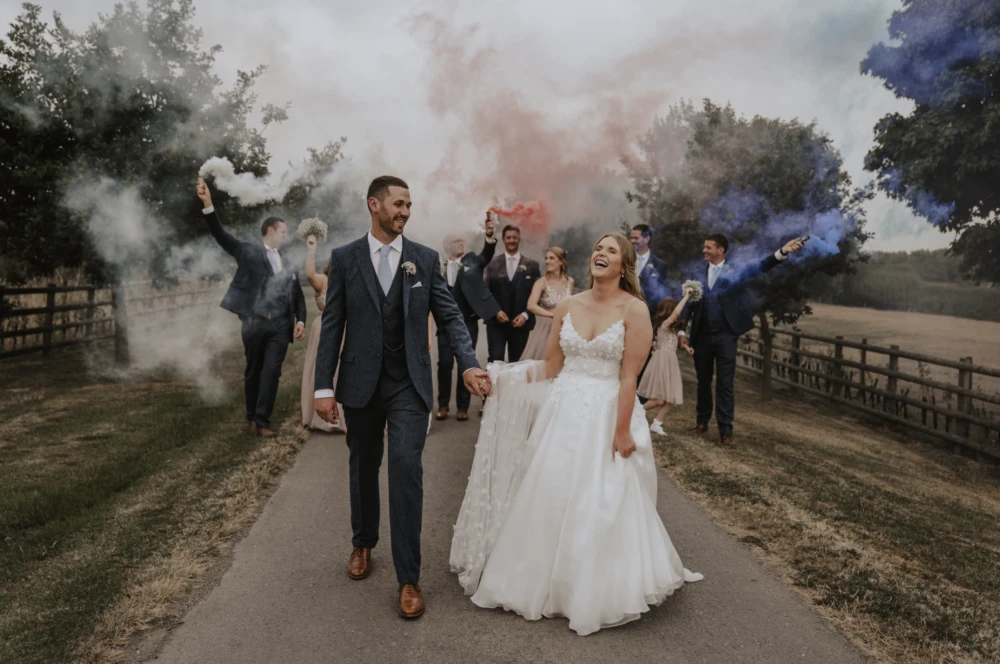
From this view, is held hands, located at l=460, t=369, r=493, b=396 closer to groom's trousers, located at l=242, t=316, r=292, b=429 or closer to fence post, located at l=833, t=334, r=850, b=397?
groom's trousers, located at l=242, t=316, r=292, b=429

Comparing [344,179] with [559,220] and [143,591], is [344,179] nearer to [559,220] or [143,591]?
[559,220]

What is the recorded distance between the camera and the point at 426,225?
1266cm

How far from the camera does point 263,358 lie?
7.68 m

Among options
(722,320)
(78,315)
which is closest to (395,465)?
(722,320)

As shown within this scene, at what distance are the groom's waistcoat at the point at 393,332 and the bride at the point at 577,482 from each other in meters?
0.68

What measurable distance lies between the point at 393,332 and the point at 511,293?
16.4 ft

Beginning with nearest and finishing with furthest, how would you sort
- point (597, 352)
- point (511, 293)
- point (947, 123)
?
point (597, 352), point (511, 293), point (947, 123)

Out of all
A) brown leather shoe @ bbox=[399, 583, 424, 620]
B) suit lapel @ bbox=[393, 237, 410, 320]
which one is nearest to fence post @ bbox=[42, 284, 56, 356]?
suit lapel @ bbox=[393, 237, 410, 320]

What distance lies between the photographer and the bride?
359 centimetres

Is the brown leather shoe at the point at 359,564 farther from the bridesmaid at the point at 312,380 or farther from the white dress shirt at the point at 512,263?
the white dress shirt at the point at 512,263

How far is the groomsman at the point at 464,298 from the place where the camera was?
8516mm

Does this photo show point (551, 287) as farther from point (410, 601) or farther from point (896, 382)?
point (896, 382)

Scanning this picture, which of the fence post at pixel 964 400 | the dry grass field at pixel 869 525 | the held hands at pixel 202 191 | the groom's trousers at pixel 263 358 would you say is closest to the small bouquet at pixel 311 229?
the groom's trousers at pixel 263 358

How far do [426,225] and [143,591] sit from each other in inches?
377
